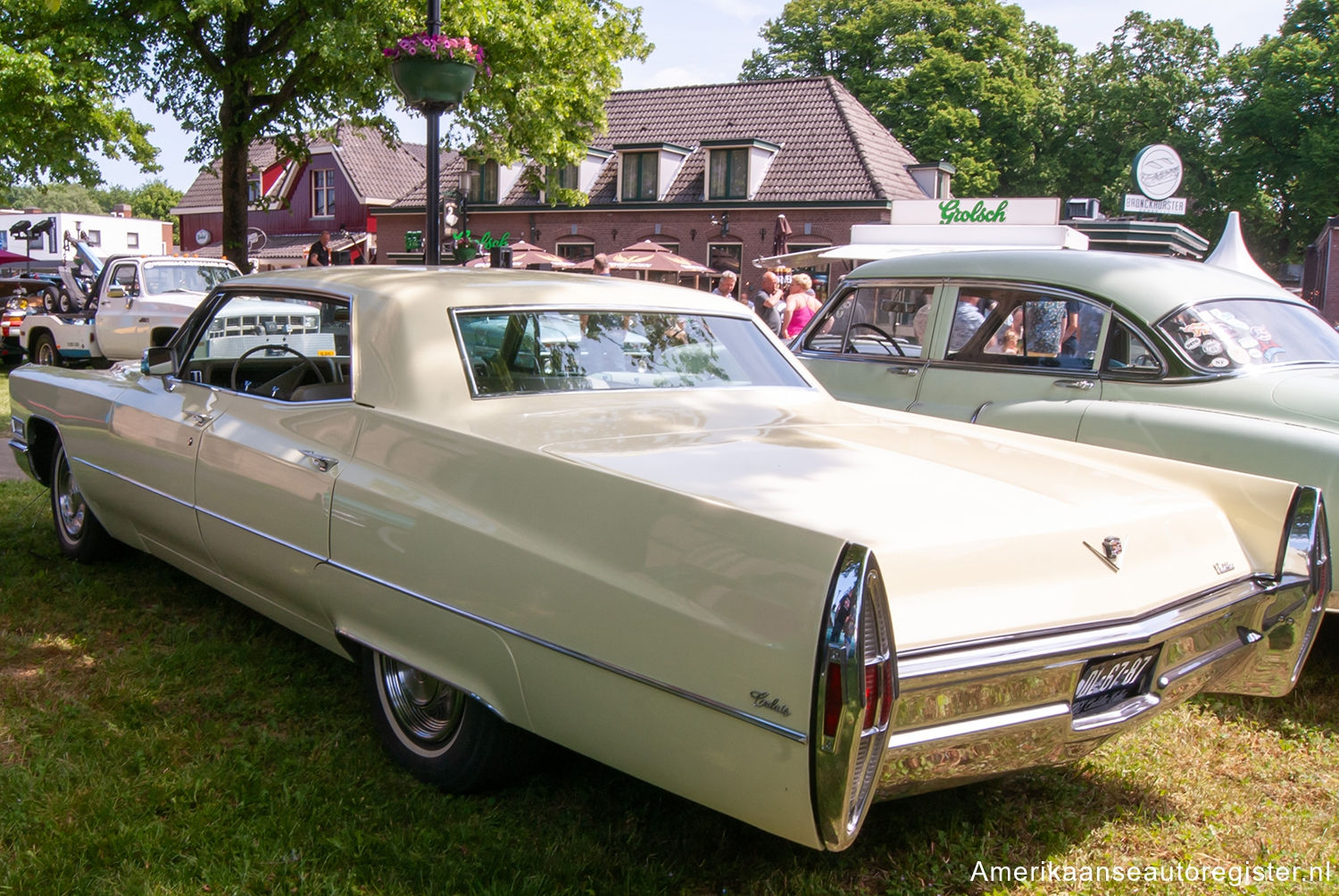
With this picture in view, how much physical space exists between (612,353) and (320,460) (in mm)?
1018

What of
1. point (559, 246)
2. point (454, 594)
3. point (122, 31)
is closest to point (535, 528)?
point (454, 594)

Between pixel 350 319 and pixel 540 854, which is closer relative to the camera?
pixel 540 854

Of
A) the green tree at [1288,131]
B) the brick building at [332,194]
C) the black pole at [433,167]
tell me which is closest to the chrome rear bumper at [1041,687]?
the black pole at [433,167]

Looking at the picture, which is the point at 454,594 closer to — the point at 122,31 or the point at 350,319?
the point at 350,319

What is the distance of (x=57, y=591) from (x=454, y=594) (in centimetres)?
298

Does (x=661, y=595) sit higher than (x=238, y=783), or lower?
higher

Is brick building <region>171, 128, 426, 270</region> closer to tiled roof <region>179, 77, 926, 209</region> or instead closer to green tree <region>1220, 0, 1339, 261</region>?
tiled roof <region>179, 77, 926, 209</region>

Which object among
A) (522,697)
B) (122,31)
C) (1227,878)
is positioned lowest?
(1227,878)

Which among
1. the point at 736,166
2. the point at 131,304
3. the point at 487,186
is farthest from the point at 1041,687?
the point at 487,186

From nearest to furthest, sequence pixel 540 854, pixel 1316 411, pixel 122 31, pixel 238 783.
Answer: pixel 540 854 < pixel 238 783 < pixel 1316 411 < pixel 122 31

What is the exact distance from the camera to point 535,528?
8.58ft

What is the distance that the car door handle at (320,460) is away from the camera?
10.6 feet

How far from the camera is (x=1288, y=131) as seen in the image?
151 ft

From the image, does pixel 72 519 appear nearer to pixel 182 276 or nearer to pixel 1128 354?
pixel 1128 354
